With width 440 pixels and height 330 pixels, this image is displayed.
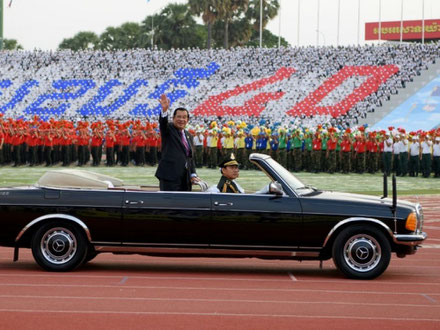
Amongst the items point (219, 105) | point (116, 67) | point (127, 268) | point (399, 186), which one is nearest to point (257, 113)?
point (219, 105)

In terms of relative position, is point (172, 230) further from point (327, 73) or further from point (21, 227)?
point (327, 73)

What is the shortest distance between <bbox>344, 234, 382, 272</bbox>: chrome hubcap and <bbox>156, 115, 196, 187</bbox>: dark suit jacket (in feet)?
6.64

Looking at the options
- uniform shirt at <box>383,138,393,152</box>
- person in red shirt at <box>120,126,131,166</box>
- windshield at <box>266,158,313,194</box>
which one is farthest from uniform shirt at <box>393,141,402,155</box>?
windshield at <box>266,158,313,194</box>

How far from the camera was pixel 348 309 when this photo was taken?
28.3ft

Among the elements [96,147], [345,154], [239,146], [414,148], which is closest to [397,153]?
[414,148]

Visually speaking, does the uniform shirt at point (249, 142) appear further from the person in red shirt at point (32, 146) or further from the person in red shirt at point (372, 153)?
the person in red shirt at point (32, 146)

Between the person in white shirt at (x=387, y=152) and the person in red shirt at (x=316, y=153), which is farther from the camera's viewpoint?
the person in red shirt at (x=316, y=153)

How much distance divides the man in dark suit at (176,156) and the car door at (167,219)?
0.60m

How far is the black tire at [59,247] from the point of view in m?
10.8

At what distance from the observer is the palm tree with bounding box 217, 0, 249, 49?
84500 millimetres

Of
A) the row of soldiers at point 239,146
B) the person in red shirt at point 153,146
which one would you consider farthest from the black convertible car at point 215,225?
the person in red shirt at point 153,146

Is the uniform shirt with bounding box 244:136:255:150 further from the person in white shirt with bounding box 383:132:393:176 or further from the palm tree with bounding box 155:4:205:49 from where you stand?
the palm tree with bounding box 155:4:205:49

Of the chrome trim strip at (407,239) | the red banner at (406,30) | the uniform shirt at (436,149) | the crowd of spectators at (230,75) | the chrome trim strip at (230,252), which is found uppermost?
the red banner at (406,30)

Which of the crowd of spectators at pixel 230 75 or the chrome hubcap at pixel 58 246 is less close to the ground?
the crowd of spectators at pixel 230 75
